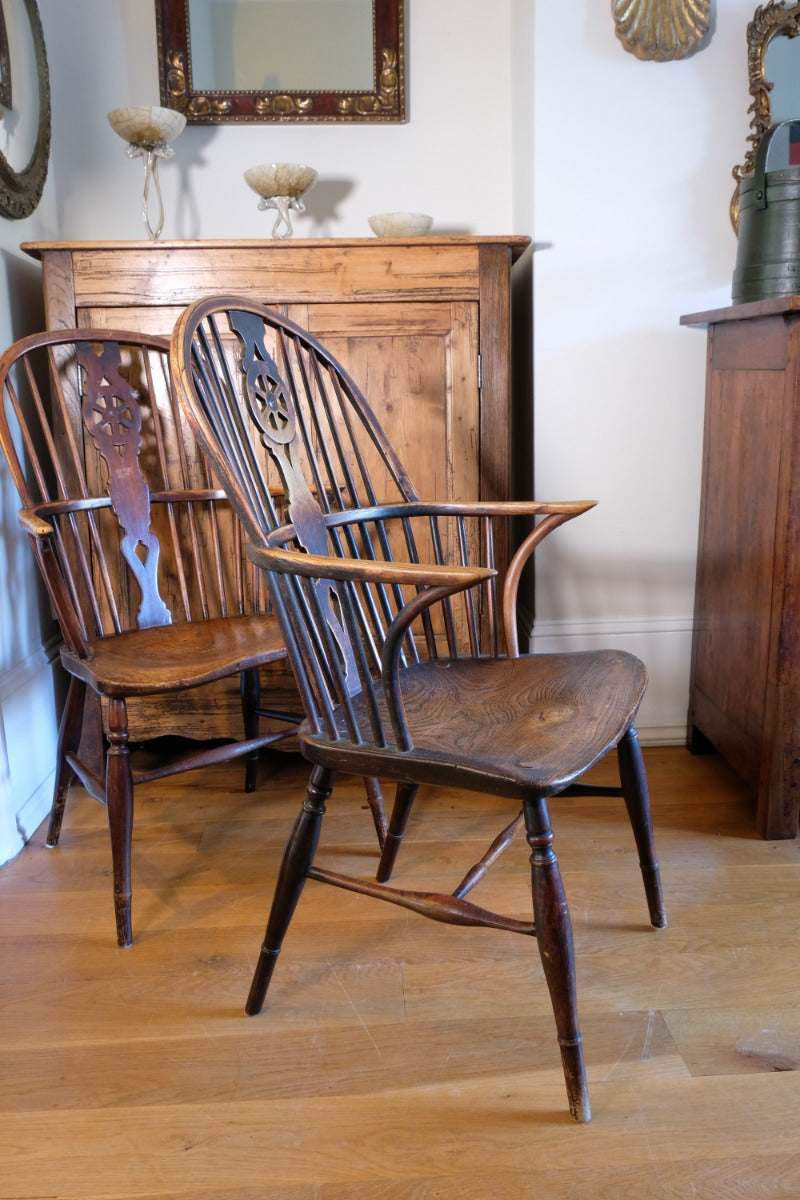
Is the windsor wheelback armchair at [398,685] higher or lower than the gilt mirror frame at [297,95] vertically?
lower

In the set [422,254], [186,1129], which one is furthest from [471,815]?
[422,254]

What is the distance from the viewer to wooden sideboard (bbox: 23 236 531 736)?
211 cm

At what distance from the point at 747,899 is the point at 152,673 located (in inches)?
43.9

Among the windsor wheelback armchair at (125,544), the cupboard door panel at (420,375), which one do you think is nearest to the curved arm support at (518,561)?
the windsor wheelback armchair at (125,544)

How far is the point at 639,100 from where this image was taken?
226 centimetres

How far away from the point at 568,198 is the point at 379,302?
549 millimetres

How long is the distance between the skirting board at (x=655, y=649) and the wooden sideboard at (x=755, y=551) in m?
0.14

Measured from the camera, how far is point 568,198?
231cm

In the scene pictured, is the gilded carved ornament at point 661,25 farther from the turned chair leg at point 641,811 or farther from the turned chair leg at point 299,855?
the turned chair leg at point 299,855

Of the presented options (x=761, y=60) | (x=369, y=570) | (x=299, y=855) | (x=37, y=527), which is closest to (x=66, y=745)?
(x=37, y=527)

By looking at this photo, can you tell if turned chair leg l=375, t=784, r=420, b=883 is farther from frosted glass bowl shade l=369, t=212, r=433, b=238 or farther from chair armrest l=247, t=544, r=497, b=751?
frosted glass bowl shade l=369, t=212, r=433, b=238

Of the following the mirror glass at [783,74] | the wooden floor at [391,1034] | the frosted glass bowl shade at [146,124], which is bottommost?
the wooden floor at [391,1034]

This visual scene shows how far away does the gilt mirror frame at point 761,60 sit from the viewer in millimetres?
2186

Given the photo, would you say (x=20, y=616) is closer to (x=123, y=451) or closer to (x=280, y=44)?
(x=123, y=451)
